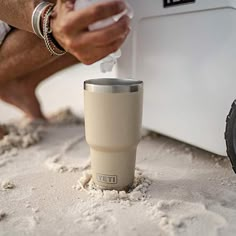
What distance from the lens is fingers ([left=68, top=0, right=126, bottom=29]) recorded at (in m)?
0.69

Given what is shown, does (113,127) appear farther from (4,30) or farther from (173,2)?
(4,30)

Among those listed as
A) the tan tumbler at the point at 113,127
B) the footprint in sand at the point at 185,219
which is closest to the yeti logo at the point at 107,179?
the tan tumbler at the point at 113,127

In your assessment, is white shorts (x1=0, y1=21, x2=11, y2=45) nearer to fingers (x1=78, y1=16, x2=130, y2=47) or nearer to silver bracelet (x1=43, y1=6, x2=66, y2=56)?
silver bracelet (x1=43, y1=6, x2=66, y2=56)

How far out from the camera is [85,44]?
72 cm

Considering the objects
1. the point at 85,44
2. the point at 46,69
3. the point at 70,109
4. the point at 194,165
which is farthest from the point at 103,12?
the point at 70,109

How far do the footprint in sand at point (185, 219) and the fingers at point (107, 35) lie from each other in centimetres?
33

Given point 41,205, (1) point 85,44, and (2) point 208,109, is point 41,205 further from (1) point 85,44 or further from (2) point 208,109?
(2) point 208,109

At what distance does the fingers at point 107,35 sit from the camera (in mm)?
705

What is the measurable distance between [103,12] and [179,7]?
324 mm

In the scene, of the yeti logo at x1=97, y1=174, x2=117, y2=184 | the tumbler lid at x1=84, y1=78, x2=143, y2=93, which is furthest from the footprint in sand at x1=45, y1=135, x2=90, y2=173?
the tumbler lid at x1=84, y1=78, x2=143, y2=93

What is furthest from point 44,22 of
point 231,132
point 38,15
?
point 231,132

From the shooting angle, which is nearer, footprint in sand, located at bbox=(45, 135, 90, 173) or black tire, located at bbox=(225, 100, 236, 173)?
black tire, located at bbox=(225, 100, 236, 173)

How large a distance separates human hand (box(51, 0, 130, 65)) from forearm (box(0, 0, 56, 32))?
0.32 feet

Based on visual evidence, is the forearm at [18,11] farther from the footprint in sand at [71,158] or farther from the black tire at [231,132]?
the black tire at [231,132]
